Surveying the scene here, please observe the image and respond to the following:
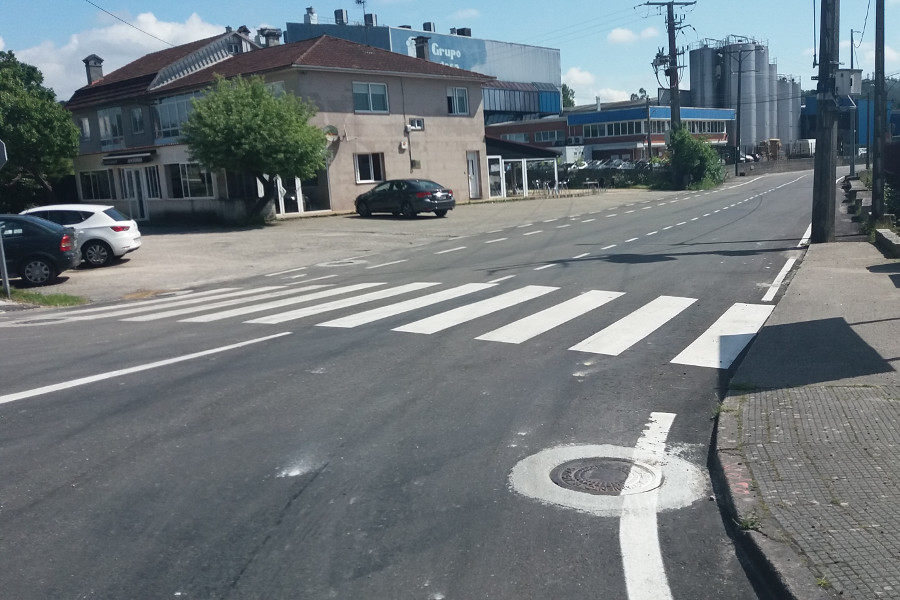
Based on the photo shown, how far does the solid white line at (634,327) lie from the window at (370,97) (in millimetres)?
28020

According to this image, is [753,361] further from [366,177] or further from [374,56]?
[374,56]

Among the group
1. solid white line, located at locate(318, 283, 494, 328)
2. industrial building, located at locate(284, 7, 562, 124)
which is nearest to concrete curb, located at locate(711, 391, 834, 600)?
solid white line, located at locate(318, 283, 494, 328)

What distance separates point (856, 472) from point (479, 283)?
9677mm

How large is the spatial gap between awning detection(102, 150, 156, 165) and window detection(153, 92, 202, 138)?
237cm

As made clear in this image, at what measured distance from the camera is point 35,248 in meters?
17.2

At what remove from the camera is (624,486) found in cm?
529

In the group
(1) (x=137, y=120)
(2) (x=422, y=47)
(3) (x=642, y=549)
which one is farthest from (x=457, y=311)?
(2) (x=422, y=47)

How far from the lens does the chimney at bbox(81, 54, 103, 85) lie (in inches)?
1987

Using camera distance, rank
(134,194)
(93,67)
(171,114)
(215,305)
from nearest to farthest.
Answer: (215,305) < (171,114) < (134,194) < (93,67)

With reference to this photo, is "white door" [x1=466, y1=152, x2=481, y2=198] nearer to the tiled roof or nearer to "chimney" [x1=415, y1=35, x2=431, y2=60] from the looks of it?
the tiled roof

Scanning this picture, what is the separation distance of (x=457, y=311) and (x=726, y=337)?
3.79 m

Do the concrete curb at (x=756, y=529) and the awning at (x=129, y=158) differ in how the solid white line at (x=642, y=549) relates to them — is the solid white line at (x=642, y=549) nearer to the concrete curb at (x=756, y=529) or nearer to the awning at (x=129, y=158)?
the concrete curb at (x=756, y=529)

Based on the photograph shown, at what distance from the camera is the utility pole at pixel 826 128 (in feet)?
54.1

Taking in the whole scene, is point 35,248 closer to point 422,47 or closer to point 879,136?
point 879,136
